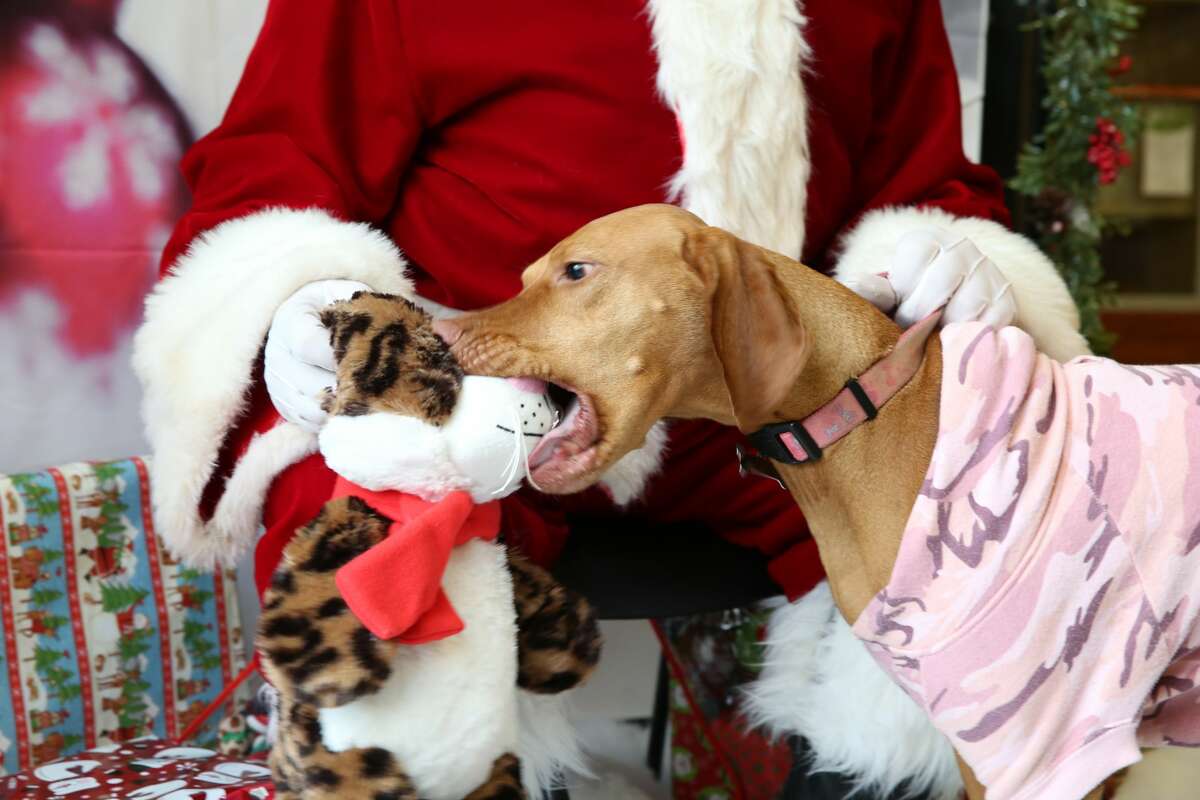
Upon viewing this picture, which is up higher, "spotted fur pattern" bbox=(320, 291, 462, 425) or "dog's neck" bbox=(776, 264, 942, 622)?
"spotted fur pattern" bbox=(320, 291, 462, 425)

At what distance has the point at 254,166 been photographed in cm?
122

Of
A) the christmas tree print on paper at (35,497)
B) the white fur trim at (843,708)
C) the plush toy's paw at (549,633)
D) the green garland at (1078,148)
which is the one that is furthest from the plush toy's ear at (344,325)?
the green garland at (1078,148)

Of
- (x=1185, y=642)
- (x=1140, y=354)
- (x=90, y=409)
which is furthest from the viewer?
(x=1140, y=354)

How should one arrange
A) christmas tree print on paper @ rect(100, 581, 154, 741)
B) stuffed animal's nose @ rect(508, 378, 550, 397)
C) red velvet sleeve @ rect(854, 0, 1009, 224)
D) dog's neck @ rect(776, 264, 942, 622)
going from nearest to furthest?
1. stuffed animal's nose @ rect(508, 378, 550, 397)
2. dog's neck @ rect(776, 264, 942, 622)
3. red velvet sleeve @ rect(854, 0, 1009, 224)
4. christmas tree print on paper @ rect(100, 581, 154, 741)

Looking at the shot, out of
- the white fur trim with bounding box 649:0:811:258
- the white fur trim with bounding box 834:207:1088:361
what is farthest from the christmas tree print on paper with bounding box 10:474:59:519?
the white fur trim with bounding box 834:207:1088:361

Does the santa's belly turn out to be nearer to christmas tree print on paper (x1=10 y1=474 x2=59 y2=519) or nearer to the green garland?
christmas tree print on paper (x1=10 y1=474 x2=59 y2=519)

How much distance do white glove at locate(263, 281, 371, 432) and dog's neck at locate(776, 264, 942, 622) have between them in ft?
1.47

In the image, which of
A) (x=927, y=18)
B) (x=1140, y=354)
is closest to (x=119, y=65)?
(x=927, y=18)

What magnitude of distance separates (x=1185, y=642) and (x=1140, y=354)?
8.96 ft

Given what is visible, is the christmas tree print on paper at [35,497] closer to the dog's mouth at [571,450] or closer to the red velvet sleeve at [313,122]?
the red velvet sleeve at [313,122]

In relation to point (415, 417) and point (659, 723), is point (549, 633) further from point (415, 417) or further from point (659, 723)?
point (659, 723)

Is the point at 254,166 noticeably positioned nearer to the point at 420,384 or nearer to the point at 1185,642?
the point at 420,384

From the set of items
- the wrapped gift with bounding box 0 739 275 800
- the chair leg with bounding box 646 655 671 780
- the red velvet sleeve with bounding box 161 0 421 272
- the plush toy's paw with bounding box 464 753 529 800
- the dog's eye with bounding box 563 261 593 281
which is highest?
the red velvet sleeve with bounding box 161 0 421 272

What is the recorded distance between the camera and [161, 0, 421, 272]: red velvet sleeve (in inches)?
47.7
